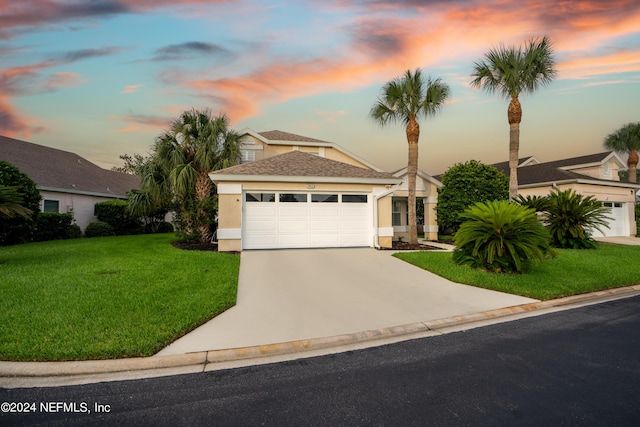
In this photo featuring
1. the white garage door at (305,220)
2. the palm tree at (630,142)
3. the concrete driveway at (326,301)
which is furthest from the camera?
the palm tree at (630,142)

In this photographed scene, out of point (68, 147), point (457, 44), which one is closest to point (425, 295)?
point (457, 44)

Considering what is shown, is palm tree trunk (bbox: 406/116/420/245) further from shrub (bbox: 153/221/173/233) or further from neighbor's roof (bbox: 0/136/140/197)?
neighbor's roof (bbox: 0/136/140/197)

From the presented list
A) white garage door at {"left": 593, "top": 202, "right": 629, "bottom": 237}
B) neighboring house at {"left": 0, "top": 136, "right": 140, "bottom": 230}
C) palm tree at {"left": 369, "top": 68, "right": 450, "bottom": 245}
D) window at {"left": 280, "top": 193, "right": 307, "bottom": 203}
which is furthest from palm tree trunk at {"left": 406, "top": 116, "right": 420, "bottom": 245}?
neighboring house at {"left": 0, "top": 136, "right": 140, "bottom": 230}

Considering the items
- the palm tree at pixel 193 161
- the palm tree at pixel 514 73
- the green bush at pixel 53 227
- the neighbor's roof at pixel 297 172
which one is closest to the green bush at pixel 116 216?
the green bush at pixel 53 227

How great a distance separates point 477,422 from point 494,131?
21.2 m

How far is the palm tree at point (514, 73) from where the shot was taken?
1477 cm

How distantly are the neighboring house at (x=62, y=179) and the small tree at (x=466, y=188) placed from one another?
23.3 m

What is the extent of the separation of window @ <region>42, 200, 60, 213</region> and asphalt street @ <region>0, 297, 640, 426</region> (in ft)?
66.3

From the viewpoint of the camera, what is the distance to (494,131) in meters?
19.9

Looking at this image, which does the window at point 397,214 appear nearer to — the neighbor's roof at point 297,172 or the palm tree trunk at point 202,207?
the neighbor's roof at point 297,172

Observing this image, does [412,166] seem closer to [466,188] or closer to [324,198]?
[466,188]

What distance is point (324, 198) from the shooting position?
1347 centimetres

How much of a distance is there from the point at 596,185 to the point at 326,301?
24754 mm

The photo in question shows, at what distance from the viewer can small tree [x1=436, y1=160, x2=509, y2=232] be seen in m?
17.6
